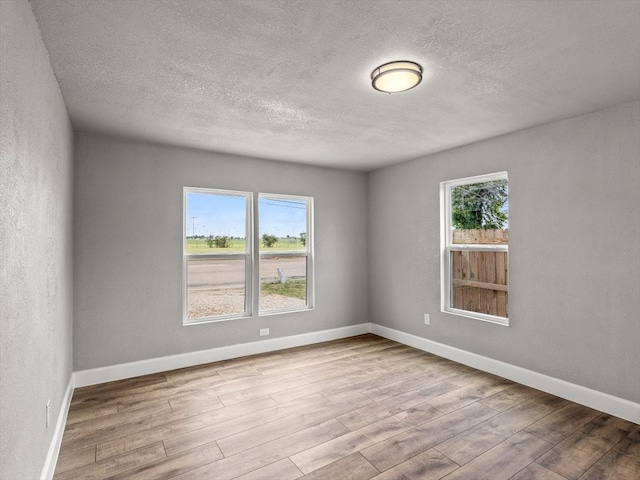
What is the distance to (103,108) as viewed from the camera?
2.90 metres

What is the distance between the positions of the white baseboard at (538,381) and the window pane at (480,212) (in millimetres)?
1323

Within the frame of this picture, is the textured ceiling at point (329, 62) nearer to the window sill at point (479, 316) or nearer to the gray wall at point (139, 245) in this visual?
the gray wall at point (139, 245)

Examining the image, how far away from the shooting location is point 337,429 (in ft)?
8.70

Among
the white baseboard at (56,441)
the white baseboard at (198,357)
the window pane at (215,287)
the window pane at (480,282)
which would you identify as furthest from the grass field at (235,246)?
the window pane at (480,282)

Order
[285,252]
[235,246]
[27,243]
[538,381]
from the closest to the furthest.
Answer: [27,243], [538,381], [235,246], [285,252]

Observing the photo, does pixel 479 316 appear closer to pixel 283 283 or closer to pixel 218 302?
pixel 283 283

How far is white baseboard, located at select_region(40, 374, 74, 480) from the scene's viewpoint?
2004 mm

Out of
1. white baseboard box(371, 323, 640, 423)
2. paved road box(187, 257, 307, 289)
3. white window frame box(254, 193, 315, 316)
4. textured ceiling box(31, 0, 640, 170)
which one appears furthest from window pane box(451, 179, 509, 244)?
paved road box(187, 257, 307, 289)

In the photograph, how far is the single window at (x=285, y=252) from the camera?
464cm

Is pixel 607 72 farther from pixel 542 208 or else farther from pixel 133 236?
pixel 133 236

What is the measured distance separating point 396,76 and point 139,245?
10.2 ft

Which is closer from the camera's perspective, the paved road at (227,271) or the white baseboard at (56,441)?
the white baseboard at (56,441)

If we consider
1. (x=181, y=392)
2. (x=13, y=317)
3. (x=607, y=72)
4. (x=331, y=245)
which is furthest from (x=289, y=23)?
(x=331, y=245)

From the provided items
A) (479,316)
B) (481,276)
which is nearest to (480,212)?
(481,276)
